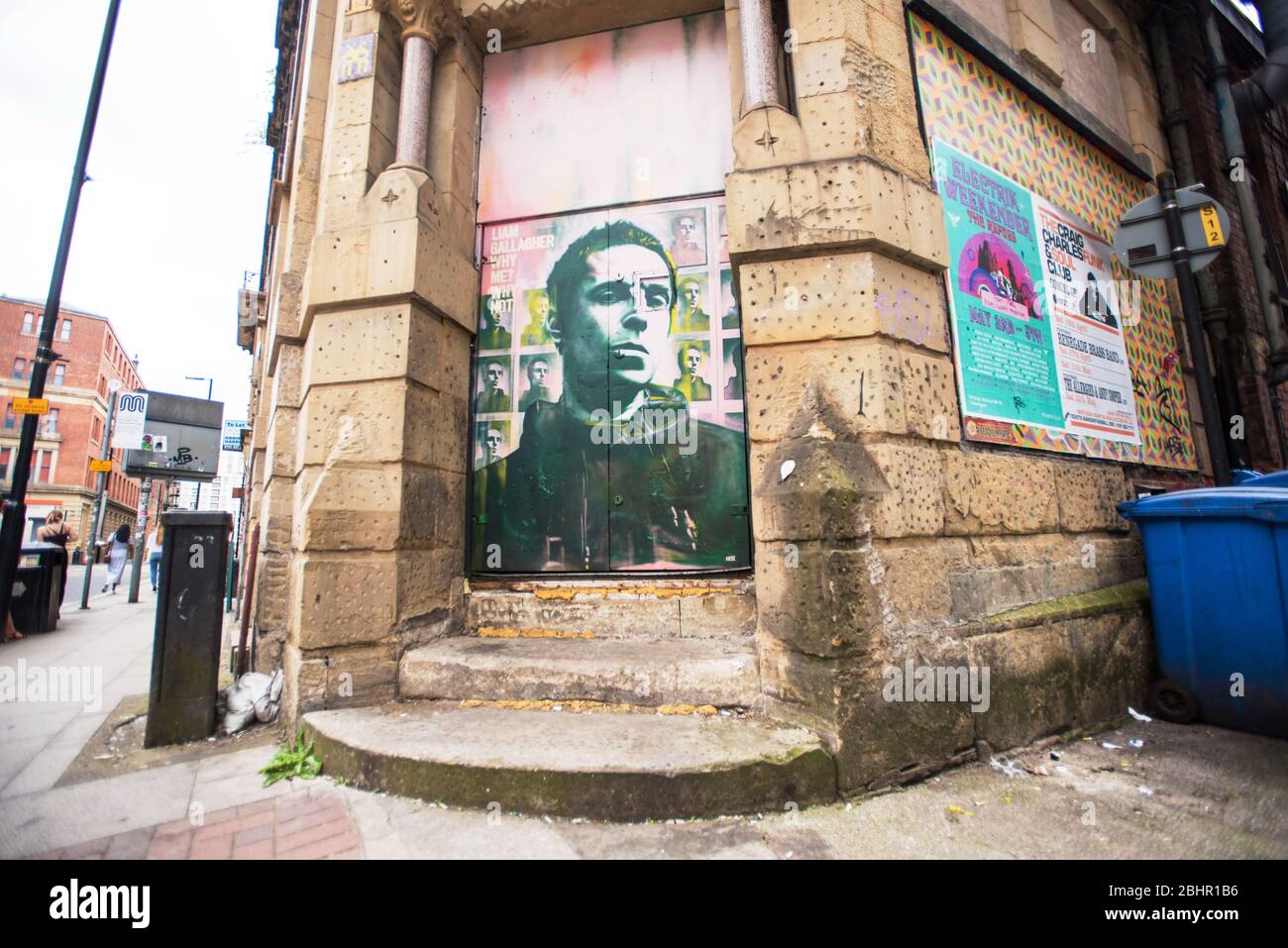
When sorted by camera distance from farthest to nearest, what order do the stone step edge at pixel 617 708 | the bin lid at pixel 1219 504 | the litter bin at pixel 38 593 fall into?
1. the litter bin at pixel 38 593
2. the bin lid at pixel 1219 504
3. the stone step edge at pixel 617 708

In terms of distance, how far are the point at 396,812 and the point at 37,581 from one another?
8.48 m

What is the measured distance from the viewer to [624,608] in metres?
3.95

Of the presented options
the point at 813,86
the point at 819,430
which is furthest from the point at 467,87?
the point at 819,430

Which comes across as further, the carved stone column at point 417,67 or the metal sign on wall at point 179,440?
the metal sign on wall at point 179,440

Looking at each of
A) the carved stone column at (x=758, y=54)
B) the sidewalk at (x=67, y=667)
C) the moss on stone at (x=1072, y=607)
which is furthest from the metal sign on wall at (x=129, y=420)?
the moss on stone at (x=1072, y=607)

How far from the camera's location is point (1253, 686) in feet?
11.3

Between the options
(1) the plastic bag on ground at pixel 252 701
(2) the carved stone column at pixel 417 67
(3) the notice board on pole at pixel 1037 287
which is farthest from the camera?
(2) the carved stone column at pixel 417 67

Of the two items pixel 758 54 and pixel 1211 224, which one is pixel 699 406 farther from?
pixel 1211 224

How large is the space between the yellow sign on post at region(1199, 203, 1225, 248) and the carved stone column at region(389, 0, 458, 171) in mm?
5869

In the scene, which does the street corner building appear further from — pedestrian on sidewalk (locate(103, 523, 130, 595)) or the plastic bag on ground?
pedestrian on sidewalk (locate(103, 523, 130, 595))

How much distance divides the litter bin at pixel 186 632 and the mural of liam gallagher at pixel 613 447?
1.70 metres

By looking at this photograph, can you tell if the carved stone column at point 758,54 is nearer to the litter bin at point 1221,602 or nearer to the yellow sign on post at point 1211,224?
the yellow sign on post at point 1211,224

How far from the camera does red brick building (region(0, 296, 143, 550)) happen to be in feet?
144

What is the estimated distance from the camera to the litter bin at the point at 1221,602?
132 inches
